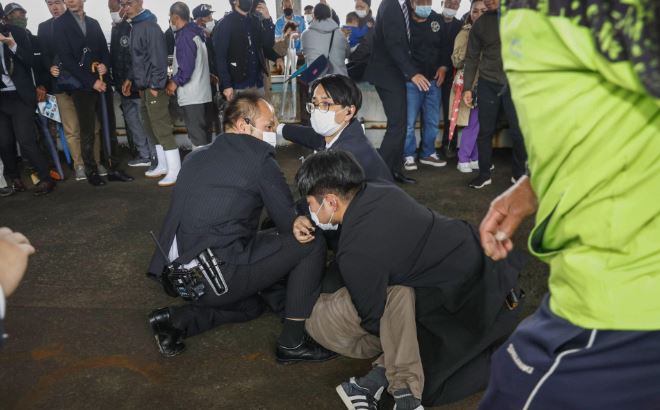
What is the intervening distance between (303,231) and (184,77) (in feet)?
8.91

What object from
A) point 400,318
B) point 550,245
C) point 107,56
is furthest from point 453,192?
point 550,245

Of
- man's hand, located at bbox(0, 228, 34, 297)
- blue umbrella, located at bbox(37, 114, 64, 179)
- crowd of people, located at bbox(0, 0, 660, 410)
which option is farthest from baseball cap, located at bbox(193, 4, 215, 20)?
man's hand, located at bbox(0, 228, 34, 297)

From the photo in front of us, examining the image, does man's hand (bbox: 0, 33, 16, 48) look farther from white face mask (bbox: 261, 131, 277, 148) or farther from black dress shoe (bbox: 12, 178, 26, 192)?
white face mask (bbox: 261, 131, 277, 148)

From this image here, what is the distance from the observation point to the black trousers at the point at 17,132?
13.8 feet

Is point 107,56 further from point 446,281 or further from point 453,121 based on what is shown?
point 446,281

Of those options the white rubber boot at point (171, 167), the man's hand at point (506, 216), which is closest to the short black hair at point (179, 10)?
the white rubber boot at point (171, 167)

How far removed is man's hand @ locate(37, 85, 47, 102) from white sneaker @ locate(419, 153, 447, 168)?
3441mm

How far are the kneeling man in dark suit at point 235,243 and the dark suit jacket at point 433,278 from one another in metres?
0.41

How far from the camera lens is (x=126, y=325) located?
2.54 metres

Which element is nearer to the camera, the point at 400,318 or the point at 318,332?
the point at 400,318

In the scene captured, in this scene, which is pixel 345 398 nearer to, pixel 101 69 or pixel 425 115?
pixel 425 115

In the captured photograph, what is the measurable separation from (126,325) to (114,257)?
33.4 inches

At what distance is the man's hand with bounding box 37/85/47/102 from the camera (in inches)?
176

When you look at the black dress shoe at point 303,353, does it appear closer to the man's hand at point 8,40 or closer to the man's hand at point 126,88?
the man's hand at point 126,88
